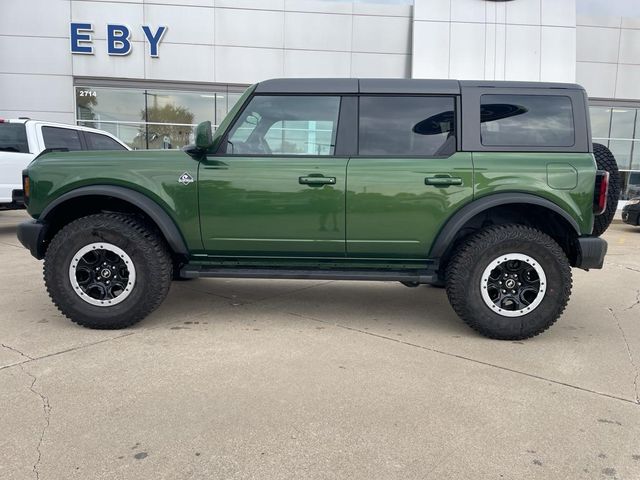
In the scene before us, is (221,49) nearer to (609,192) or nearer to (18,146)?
(18,146)

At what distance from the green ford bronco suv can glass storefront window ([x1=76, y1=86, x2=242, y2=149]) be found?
1224 cm

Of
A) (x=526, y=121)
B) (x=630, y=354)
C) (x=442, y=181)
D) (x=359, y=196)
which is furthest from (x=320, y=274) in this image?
(x=630, y=354)

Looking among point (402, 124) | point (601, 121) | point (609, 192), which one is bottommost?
point (609, 192)

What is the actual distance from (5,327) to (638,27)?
19.9m

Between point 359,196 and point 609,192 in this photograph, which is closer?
point 359,196

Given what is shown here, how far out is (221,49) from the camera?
15062 mm

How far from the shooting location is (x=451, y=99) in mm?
3770

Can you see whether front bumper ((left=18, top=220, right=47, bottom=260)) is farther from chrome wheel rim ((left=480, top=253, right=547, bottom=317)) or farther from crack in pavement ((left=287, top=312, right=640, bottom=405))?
chrome wheel rim ((left=480, top=253, right=547, bottom=317))

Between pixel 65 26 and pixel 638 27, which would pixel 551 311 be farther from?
pixel 638 27

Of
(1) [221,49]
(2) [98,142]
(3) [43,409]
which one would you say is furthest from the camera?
(1) [221,49]

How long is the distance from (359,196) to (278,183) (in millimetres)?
637

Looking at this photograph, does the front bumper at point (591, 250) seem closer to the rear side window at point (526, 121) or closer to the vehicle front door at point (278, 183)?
the rear side window at point (526, 121)

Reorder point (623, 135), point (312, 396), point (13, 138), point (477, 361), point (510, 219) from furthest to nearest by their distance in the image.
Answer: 1. point (623, 135)
2. point (13, 138)
3. point (510, 219)
4. point (477, 361)
5. point (312, 396)

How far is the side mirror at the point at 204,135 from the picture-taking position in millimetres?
3617
